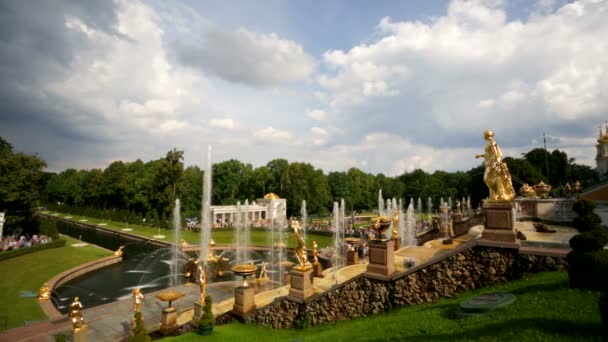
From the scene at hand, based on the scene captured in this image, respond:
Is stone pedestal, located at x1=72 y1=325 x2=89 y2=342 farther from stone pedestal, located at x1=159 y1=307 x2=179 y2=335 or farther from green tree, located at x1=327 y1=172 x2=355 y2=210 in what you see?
green tree, located at x1=327 y1=172 x2=355 y2=210

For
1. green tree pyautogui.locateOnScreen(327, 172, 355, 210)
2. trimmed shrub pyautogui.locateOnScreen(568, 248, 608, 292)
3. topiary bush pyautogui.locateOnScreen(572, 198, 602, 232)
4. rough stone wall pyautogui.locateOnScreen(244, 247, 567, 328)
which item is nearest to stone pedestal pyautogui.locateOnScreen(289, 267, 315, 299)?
rough stone wall pyautogui.locateOnScreen(244, 247, 567, 328)

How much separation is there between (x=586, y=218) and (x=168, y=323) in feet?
48.5

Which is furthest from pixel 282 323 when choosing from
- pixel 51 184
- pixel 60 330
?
pixel 51 184

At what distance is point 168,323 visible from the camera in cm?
1246

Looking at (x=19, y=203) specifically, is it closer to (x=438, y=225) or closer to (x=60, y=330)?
(x=60, y=330)

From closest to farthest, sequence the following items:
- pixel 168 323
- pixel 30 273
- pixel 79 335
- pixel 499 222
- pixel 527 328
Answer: pixel 527 328 → pixel 499 222 → pixel 79 335 → pixel 168 323 → pixel 30 273

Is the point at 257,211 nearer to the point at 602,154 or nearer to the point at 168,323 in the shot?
the point at 168,323

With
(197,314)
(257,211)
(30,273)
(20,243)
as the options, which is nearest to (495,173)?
(197,314)

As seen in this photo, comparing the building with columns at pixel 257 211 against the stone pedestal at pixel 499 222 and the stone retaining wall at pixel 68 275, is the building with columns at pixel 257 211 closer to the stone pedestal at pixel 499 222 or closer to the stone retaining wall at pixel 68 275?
the stone retaining wall at pixel 68 275

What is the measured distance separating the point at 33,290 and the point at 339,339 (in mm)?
20971

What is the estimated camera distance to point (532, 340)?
5.25m

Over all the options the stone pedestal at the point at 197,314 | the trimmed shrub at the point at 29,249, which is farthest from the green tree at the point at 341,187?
the stone pedestal at the point at 197,314

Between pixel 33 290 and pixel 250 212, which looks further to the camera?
pixel 250 212

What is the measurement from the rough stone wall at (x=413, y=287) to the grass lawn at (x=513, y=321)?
0.38 m
